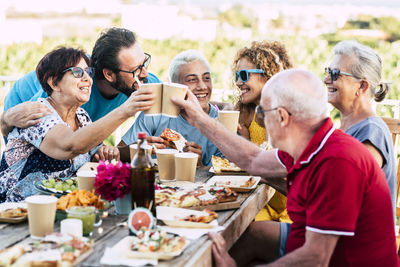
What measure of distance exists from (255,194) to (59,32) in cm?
1862

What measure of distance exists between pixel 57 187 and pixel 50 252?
0.79 meters

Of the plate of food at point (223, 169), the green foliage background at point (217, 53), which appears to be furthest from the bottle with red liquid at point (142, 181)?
the green foliage background at point (217, 53)

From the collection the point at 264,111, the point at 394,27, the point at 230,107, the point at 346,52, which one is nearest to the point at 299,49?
the point at 230,107

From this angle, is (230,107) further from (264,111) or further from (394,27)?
(394,27)

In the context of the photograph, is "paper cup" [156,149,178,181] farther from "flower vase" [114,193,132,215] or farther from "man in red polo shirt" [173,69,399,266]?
"man in red polo shirt" [173,69,399,266]

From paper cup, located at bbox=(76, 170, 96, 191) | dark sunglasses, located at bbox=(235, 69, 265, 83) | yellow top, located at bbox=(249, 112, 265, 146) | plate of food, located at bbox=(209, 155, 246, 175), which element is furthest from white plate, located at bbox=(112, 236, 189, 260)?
dark sunglasses, located at bbox=(235, 69, 265, 83)

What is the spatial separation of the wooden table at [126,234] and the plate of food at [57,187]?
0.29m

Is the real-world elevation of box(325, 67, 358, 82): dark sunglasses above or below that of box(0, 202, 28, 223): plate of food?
above

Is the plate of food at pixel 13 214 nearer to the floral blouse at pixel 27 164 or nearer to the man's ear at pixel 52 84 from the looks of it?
the floral blouse at pixel 27 164

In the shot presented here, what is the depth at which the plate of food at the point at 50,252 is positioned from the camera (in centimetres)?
169

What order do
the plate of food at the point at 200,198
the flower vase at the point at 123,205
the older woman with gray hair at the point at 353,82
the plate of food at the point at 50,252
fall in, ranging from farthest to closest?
the older woman with gray hair at the point at 353,82 < the plate of food at the point at 200,198 < the flower vase at the point at 123,205 < the plate of food at the point at 50,252

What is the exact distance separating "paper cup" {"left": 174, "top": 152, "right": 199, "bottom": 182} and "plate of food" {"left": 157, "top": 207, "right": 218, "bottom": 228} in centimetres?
58

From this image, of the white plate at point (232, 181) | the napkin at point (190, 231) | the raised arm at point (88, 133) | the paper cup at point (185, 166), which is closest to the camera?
the napkin at point (190, 231)

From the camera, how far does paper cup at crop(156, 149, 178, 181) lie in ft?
9.61
